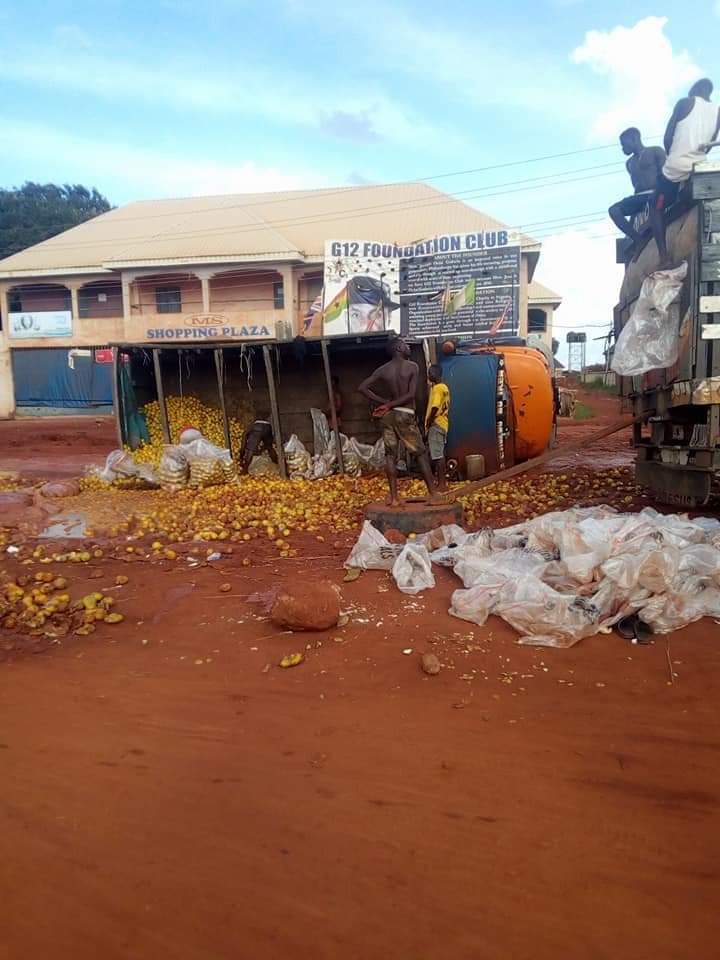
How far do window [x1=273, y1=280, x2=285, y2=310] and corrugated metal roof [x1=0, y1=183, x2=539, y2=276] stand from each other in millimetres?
1453

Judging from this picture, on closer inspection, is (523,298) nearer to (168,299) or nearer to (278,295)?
(278,295)

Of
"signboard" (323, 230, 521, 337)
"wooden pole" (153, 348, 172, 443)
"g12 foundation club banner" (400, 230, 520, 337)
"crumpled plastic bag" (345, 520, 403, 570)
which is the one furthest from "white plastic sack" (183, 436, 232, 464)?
"g12 foundation club banner" (400, 230, 520, 337)

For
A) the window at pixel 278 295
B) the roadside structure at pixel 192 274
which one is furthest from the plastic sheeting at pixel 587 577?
the window at pixel 278 295

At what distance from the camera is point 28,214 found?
4597 centimetres

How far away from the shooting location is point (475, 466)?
9094 millimetres

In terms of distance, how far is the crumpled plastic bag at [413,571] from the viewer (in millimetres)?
4684

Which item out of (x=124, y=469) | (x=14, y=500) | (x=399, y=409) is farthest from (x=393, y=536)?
(x=124, y=469)

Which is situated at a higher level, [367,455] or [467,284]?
[467,284]

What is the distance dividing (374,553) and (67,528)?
11.8 ft

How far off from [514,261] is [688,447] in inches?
545

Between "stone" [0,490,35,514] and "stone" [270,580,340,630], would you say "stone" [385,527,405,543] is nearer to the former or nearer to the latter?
"stone" [270,580,340,630]

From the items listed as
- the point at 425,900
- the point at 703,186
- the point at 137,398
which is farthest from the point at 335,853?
the point at 137,398

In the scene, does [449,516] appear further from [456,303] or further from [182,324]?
[182,324]

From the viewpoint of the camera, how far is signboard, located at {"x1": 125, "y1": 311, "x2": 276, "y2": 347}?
78.0 ft
